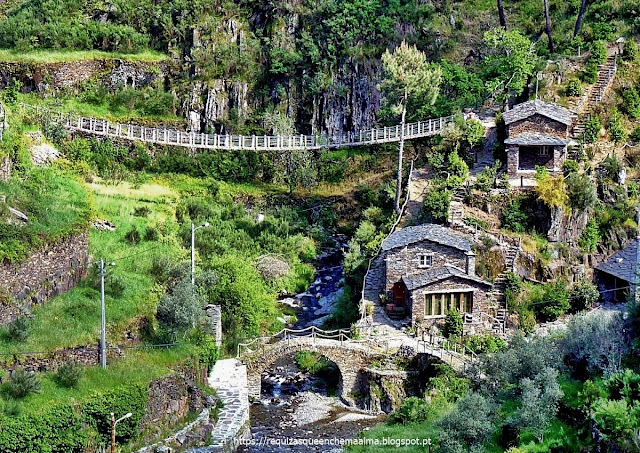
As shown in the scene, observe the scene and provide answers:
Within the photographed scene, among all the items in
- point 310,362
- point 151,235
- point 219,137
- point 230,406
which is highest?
point 219,137

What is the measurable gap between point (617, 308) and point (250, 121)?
31.6m

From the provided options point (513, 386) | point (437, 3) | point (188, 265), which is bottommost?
point (513, 386)

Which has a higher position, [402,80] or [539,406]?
[402,80]

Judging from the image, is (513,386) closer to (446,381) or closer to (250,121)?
(446,381)

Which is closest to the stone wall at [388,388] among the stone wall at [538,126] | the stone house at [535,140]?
the stone house at [535,140]

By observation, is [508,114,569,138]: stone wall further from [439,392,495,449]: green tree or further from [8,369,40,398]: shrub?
[8,369,40,398]: shrub

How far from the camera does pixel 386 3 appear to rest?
90.4 m

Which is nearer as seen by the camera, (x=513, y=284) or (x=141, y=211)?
(x=513, y=284)

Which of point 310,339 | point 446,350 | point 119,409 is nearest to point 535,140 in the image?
point 446,350

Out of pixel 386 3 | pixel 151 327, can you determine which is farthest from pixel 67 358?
pixel 386 3

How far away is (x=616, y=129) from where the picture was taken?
73062 mm

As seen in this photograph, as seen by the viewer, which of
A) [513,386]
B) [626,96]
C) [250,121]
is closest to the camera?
[513,386]

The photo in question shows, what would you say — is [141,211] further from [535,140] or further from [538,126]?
[538,126]

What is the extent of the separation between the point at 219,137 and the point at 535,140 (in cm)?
2149
